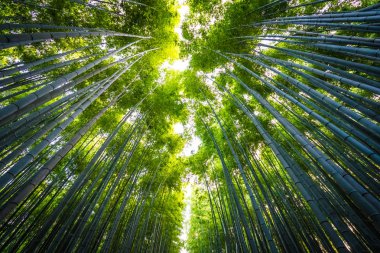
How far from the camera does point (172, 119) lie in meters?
7.04

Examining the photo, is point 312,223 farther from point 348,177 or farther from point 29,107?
point 29,107

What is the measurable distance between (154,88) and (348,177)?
5.67 meters

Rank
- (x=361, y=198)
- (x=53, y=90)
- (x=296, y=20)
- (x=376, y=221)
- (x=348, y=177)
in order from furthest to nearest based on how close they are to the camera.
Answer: (x=296, y=20) < (x=53, y=90) < (x=348, y=177) < (x=361, y=198) < (x=376, y=221)

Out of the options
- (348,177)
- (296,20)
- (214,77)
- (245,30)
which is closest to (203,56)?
(214,77)

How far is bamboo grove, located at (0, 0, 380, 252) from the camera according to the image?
3.07 metres

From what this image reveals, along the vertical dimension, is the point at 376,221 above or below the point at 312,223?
below

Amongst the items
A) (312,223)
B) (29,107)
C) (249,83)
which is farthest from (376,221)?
(249,83)

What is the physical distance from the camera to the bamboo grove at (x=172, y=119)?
3.07 metres

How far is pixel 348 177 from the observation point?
1.63 metres

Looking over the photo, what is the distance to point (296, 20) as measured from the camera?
127 inches

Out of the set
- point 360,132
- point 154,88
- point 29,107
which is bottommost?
point 360,132

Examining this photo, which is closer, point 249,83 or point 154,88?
point 249,83

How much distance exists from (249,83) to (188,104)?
90.9 inches

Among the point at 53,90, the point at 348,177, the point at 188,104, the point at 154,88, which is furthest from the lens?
the point at 188,104
